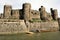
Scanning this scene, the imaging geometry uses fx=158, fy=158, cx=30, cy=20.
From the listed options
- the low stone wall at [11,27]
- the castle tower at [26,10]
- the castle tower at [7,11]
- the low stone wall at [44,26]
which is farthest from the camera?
the castle tower at [26,10]

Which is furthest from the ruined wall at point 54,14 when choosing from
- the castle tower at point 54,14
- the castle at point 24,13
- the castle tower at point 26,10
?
the castle tower at point 26,10

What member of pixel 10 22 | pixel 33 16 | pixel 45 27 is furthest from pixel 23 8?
pixel 10 22

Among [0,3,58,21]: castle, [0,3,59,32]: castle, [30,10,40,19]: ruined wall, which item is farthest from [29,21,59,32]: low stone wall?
[30,10,40,19]: ruined wall

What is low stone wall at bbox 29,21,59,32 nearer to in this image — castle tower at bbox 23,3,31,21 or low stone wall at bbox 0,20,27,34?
castle tower at bbox 23,3,31,21

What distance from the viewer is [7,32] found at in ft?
98.3

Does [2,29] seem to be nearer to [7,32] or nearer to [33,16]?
[7,32]

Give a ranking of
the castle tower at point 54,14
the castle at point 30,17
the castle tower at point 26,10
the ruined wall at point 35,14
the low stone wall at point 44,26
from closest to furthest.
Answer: the castle at point 30,17 → the low stone wall at point 44,26 → the castle tower at point 26,10 → the ruined wall at point 35,14 → the castle tower at point 54,14

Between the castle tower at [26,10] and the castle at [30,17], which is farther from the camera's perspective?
the castle tower at [26,10]

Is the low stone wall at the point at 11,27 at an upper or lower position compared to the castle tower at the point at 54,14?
lower

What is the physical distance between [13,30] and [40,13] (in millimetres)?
17841

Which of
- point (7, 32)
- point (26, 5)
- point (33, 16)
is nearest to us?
point (7, 32)

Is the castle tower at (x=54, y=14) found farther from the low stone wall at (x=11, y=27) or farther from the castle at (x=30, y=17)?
the low stone wall at (x=11, y=27)

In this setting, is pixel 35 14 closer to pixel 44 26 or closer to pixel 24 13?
pixel 24 13

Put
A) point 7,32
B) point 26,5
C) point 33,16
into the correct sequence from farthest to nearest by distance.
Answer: point 33,16 → point 26,5 → point 7,32
